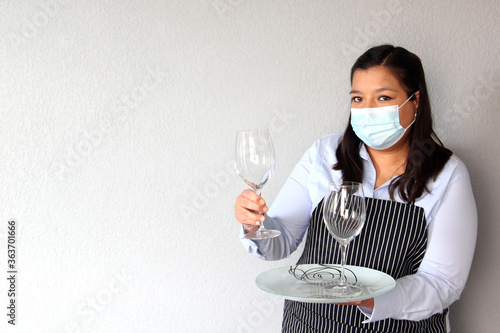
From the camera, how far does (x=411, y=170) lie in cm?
153

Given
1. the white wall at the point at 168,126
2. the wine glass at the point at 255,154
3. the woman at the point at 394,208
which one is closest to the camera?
the wine glass at the point at 255,154

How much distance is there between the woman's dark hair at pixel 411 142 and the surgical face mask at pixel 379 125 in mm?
63

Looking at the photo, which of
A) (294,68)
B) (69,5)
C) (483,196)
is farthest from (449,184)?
(69,5)

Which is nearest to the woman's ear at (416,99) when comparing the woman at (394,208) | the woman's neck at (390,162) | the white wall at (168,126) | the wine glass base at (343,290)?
the woman at (394,208)

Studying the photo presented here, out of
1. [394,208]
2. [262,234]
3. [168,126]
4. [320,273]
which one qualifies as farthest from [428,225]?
[168,126]

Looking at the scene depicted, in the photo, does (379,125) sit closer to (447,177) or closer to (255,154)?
(447,177)

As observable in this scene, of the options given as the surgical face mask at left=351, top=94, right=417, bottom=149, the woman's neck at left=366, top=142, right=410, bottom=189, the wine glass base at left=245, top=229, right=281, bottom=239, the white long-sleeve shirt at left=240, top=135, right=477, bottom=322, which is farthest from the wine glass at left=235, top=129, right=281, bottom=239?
the woman's neck at left=366, top=142, right=410, bottom=189

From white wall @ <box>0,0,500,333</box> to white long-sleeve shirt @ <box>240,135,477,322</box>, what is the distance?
241 millimetres

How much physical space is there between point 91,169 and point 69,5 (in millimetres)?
598

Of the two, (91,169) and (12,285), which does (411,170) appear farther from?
(12,285)

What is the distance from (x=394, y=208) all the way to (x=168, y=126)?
0.86 metres

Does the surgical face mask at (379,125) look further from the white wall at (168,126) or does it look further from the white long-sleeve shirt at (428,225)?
the white wall at (168,126)

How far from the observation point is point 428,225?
1.48 m

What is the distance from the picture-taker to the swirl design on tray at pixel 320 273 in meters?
1.28
